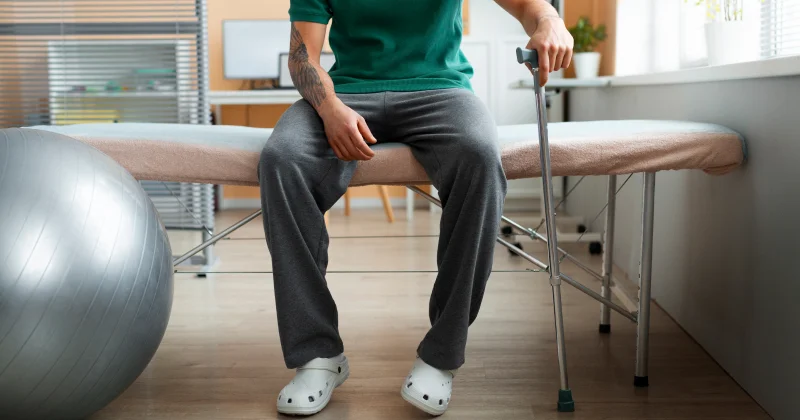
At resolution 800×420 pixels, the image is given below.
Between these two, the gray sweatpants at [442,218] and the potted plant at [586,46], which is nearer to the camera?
the gray sweatpants at [442,218]

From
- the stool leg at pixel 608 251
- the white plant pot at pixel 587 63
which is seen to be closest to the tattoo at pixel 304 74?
the stool leg at pixel 608 251

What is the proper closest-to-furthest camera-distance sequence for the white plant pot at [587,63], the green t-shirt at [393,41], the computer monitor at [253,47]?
the green t-shirt at [393,41], the white plant pot at [587,63], the computer monitor at [253,47]

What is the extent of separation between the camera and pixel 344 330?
2.21 m

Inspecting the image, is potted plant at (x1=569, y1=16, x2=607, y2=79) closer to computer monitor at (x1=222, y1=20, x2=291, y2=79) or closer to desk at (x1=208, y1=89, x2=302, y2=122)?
desk at (x1=208, y1=89, x2=302, y2=122)

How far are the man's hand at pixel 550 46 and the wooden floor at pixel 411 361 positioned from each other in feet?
1.42

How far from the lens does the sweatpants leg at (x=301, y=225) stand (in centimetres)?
152

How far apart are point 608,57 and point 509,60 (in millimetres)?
775

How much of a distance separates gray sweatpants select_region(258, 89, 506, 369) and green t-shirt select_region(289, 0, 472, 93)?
0.12m

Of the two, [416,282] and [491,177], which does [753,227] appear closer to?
[491,177]

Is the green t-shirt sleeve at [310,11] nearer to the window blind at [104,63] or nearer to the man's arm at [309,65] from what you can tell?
the man's arm at [309,65]

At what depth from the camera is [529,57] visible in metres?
1.49

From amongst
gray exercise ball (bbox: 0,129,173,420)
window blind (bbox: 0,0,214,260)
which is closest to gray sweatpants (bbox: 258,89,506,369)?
gray exercise ball (bbox: 0,129,173,420)

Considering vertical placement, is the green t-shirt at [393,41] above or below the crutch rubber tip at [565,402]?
above

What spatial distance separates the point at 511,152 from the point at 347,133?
31 cm
